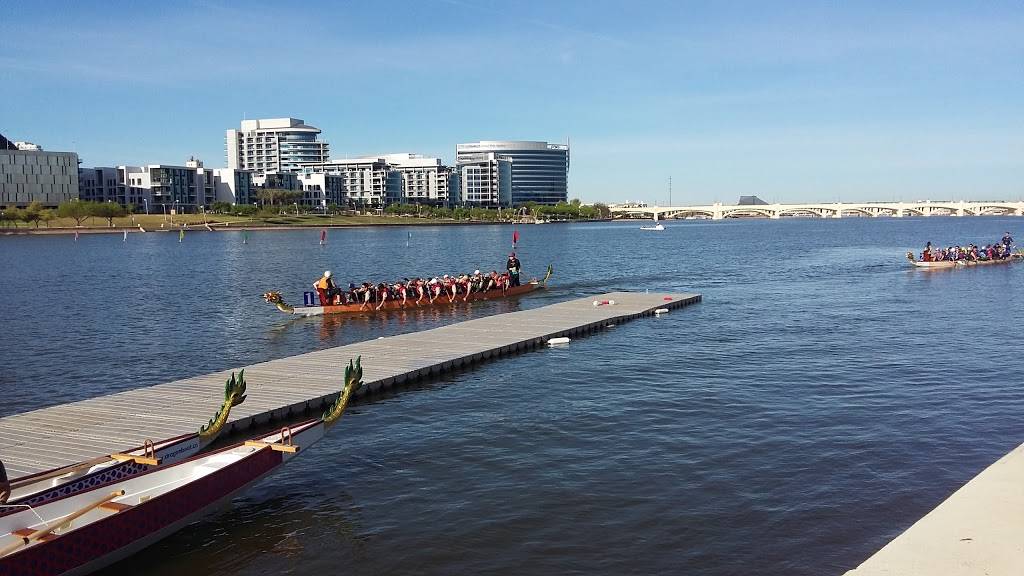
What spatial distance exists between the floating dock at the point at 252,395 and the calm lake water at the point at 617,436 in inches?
43.5

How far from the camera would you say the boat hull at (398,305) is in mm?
42875

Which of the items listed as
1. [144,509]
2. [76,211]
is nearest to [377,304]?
[144,509]

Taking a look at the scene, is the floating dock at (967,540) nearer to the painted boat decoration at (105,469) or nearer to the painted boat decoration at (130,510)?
the painted boat decoration at (130,510)

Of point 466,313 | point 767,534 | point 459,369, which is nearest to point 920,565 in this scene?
point 767,534

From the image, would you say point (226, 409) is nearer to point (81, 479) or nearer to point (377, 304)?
point (81, 479)

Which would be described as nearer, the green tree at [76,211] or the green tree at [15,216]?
the green tree at [15,216]

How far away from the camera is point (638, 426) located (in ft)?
69.8

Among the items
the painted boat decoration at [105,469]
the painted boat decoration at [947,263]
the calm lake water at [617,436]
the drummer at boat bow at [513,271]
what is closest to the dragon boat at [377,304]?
the drummer at boat bow at [513,271]

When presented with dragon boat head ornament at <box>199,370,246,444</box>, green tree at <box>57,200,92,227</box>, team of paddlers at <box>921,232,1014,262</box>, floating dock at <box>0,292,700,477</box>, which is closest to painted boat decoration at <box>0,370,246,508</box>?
dragon boat head ornament at <box>199,370,246,444</box>

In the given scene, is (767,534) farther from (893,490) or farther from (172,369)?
(172,369)

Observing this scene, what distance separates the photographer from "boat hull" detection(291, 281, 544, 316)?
42.9 m

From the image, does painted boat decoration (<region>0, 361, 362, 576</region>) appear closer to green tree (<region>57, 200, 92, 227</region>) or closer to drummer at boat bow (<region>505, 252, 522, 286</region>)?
drummer at boat bow (<region>505, 252, 522, 286</region>)

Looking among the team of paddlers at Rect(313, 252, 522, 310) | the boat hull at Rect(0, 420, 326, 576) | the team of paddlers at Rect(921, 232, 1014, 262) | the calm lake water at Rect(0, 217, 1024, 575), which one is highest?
the team of paddlers at Rect(921, 232, 1014, 262)

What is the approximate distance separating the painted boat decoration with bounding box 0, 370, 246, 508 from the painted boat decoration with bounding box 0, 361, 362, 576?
0.76 feet
